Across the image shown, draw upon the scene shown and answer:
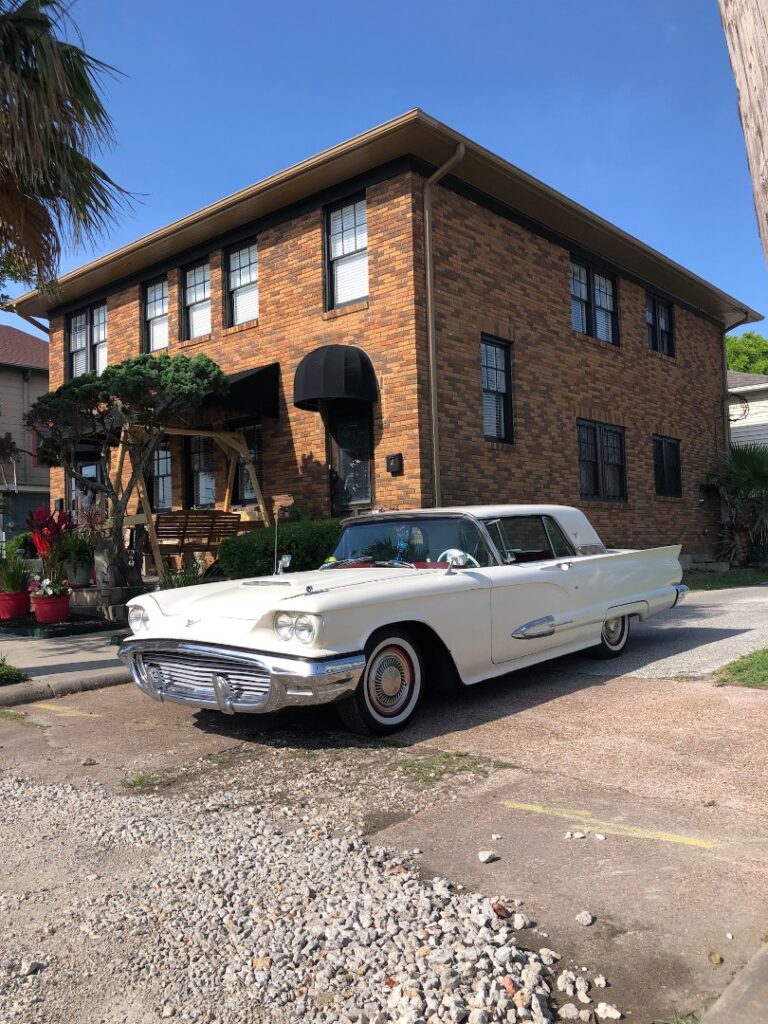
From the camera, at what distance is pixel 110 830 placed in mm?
3588

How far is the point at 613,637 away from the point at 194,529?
7031 millimetres

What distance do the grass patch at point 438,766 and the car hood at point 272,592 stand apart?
98 cm

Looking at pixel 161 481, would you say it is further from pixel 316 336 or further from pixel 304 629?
pixel 304 629

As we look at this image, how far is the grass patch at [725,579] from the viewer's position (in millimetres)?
14586

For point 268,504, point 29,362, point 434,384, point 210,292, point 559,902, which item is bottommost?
point 559,902

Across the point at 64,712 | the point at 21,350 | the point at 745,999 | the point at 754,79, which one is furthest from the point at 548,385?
the point at 21,350

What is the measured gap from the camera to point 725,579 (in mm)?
15617

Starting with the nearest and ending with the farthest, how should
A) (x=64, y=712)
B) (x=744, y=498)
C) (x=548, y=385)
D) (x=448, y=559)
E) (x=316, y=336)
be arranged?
(x=448, y=559), (x=64, y=712), (x=316, y=336), (x=548, y=385), (x=744, y=498)

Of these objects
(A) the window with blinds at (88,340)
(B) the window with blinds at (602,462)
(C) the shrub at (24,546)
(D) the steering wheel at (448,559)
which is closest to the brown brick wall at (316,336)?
(A) the window with blinds at (88,340)

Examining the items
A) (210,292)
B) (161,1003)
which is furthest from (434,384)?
(161,1003)

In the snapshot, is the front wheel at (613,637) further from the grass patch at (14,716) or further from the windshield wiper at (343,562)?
the grass patch at (14,716)

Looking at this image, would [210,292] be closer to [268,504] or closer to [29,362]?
[268,504]

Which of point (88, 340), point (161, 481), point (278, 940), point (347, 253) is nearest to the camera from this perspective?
point (278, 940)

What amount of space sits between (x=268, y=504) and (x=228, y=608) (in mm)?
8567
